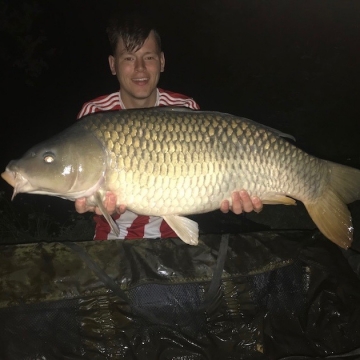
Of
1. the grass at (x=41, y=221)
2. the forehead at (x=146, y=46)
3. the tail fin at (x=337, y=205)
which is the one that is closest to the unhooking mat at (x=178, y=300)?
the tail fin at (x=337, y=205)

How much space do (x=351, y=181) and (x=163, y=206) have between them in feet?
2.56

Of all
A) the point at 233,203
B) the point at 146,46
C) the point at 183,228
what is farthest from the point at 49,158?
the point at 146,46

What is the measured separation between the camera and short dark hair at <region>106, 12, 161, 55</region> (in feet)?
6.51

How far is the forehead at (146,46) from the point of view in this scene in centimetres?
201

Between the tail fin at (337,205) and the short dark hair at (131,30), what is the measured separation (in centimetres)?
104

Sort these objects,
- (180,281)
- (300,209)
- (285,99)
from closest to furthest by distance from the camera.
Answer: (180,281) → (300,209) → (285,99)

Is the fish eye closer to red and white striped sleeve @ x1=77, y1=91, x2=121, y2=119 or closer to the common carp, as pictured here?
the common carp

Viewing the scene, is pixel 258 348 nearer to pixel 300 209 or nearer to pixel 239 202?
pixel 239 202

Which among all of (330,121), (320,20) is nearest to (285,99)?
(330,121)

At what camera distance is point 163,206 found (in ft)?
5.05

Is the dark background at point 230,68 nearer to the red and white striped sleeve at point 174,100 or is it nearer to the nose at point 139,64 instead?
the red and white striped sleeve at point 174,100

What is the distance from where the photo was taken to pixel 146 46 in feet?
6.63

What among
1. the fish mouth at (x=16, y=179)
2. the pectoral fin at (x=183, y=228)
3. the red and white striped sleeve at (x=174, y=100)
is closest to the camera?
the fish mouth at (x=16, y=179)

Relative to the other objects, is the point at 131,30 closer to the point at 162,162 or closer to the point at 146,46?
the point at 146,46
